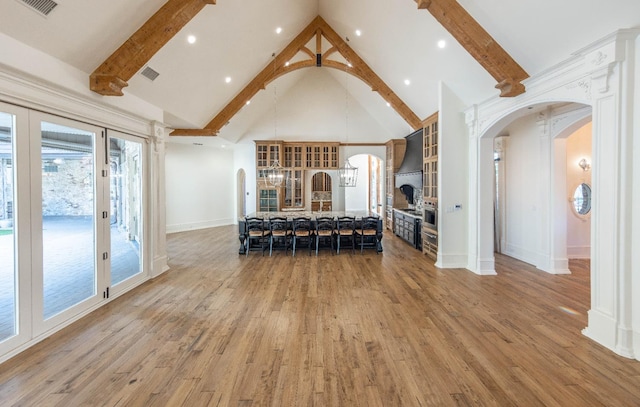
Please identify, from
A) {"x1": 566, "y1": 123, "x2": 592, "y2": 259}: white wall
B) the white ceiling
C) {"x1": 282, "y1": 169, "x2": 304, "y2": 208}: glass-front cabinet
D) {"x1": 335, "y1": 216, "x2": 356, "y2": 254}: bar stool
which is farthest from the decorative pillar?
{"x1": 282, "y1": 169, "x2": 304, "y2": 208}: glass-front cabinet

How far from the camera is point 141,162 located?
493cm

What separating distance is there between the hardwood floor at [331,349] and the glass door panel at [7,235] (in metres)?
0.39

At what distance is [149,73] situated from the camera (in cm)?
443

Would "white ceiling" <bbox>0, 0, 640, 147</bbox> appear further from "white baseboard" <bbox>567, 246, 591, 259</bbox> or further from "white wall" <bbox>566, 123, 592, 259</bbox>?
"white baseboard" <bbox>567, 246, 591, 259</bbox>

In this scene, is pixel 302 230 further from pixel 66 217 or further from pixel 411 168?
pixel 66 217

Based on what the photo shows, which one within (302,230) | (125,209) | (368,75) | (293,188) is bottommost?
(302,230)

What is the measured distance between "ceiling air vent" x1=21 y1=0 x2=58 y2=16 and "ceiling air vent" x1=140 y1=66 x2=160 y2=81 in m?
1.58

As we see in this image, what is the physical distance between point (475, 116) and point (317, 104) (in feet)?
20.2

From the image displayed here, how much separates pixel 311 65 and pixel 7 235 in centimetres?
656

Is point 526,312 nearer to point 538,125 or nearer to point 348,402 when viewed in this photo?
point 348,402

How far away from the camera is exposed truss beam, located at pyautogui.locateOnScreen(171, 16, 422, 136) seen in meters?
6.98

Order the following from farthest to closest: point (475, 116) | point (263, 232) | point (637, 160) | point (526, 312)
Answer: point (263, 232), point (475, 116), point (526, 312), point (637, 160)

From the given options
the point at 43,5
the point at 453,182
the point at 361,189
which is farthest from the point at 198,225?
the point at 453,182

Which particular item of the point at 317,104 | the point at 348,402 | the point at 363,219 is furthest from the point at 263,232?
the point at 317,104
